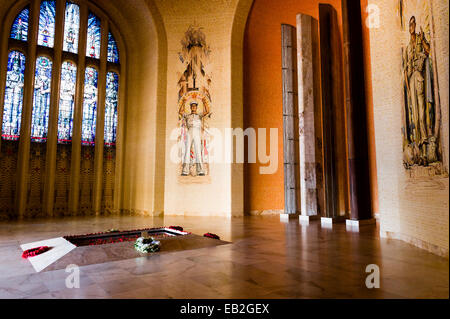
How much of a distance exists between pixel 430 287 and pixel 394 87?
505 cm

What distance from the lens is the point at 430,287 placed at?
3.02 meters

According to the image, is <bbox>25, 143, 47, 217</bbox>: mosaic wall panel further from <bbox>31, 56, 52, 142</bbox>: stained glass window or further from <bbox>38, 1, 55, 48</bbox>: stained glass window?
<bbox>38, 1, 55, 48</bbox>: stained glass window

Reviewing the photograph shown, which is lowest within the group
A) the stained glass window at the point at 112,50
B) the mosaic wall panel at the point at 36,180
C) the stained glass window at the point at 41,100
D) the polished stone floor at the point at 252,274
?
the polished stone floor at the point at 252,274

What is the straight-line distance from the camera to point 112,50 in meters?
15.4

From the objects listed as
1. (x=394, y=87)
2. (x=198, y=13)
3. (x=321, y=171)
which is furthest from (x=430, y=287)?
(x=198, y=13)

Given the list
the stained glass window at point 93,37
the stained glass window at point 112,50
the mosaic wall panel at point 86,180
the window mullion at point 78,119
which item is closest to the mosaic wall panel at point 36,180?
the window mullion at point 78,119

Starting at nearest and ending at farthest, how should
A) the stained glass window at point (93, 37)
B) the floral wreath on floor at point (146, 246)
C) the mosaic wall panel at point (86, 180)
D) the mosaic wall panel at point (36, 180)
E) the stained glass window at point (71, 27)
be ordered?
1. the floral wreath on floor at point (146, 246)
2. the mosaic wall panel at point (36, 180)
3. the mosaic wall panel at point (86, 180)
4. the stained glass window at point (71, 27)
5. the stained glass window at point (93, 37)

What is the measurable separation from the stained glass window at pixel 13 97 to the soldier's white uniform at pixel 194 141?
7.02 m

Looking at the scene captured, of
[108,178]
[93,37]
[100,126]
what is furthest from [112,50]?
[108,178]

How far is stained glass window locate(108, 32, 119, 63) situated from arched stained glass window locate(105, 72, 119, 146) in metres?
0.70

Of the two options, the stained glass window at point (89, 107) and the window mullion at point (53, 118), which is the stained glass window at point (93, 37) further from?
the window mullion at point (53, 118)

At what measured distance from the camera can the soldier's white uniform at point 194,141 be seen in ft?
A: 42.3

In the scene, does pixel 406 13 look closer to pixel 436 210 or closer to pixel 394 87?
→ pixel 394 87

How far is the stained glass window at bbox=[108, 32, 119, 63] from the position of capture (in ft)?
50.3
